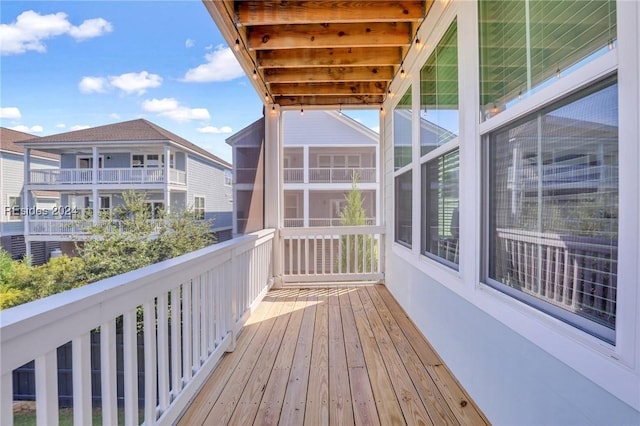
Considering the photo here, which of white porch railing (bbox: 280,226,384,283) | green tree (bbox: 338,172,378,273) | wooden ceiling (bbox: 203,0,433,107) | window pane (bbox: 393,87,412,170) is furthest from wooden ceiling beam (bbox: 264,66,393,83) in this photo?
white porch railing (bbox: 280,226,384,283)

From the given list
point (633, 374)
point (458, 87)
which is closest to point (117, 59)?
point (458, 87)

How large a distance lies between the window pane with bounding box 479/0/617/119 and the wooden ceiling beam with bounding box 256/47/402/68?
172 cm

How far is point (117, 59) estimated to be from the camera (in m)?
2.02

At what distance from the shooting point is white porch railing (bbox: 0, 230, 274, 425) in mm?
866

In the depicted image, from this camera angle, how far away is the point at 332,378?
2.05 m

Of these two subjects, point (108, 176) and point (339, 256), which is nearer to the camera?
point (108, 176)

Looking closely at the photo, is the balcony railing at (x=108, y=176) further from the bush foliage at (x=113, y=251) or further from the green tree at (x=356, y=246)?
the green tree at (x=356, y=246)

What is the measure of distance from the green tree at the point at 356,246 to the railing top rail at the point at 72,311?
3115 millimetres

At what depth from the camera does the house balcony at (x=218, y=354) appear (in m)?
0.96

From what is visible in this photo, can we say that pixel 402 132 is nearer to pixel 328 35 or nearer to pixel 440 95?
pixel 440 95

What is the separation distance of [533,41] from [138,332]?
233 cm

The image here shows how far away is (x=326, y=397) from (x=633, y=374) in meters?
1.45

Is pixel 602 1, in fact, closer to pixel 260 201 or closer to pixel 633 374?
pixel 633 374

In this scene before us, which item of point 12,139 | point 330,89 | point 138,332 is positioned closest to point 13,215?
point 12,139
